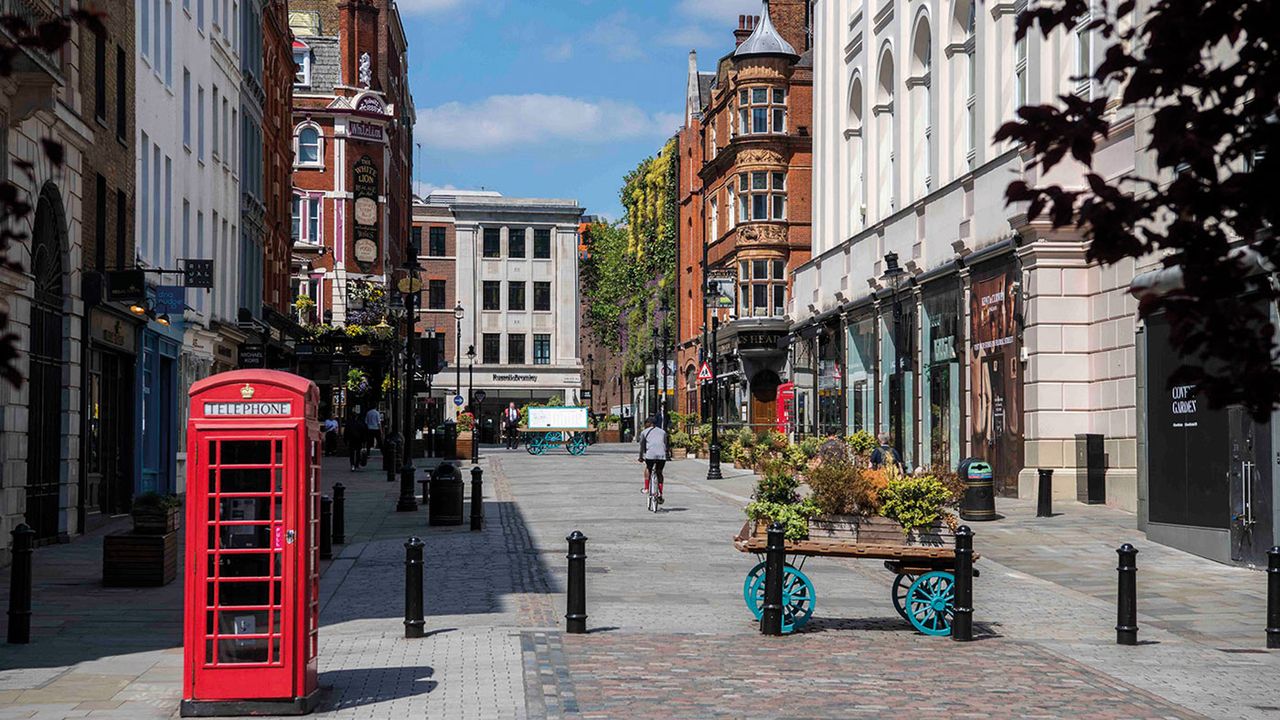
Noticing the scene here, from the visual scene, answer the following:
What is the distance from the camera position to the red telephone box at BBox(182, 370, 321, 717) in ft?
33.4

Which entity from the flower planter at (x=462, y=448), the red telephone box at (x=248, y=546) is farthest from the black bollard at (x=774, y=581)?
the flower planter at (x=462, y=448)

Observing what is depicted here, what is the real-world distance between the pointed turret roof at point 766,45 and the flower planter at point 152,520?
50847mm

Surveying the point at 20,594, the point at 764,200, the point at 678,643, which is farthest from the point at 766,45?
the point at 20,594

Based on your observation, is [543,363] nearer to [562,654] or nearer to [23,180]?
[23,180]

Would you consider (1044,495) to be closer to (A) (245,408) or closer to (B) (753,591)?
(B) (753,591)

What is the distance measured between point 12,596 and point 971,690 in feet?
24.6

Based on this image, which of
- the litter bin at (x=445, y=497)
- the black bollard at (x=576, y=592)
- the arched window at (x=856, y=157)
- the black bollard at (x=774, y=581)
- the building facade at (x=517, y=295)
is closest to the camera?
the black bollard at (x=774, y=581)

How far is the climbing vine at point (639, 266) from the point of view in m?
88.8

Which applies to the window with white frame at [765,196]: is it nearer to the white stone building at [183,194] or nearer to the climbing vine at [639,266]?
the climbing vine at [639,266]

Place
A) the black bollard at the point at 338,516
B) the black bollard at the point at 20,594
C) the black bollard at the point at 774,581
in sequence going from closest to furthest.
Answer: the black bollard at the point at 20,594 < the black bollard at the point at 774,581 < the black bollard at the point at 338,516

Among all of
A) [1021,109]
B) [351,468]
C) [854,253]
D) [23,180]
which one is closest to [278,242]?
[351,468]

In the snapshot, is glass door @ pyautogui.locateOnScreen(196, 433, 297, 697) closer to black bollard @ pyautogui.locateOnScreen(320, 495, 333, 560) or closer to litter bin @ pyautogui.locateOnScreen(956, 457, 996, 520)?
black bollard @ pyautogui.locateOnScreen(320, 495, 333, 560)

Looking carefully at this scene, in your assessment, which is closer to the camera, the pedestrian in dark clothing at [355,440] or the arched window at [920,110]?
the arched window at [920,110]

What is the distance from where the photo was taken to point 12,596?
13.2 m
